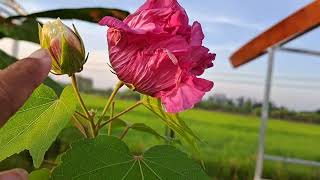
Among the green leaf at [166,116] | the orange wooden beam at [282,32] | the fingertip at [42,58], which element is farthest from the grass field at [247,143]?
the fingertip at [42,58]

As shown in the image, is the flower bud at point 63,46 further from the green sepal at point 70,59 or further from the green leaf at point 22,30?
the green leaf at point 22,30

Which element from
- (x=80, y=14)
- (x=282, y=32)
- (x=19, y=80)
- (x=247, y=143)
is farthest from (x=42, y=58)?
(x=247, y=143)

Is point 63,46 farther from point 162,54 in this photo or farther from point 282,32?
point 282,32

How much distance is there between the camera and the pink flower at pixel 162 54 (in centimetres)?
29

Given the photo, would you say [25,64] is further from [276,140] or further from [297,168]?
[276,140]

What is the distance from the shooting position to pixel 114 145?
311 millimetres

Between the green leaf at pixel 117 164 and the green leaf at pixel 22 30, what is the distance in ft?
1.56

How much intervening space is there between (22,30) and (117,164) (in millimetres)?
515

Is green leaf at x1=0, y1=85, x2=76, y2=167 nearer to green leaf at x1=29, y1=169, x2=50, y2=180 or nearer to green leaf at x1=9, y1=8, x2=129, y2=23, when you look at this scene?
green leaf at x1=29, y1=169, x2=50, y2=180

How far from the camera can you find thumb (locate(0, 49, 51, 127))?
23 centimetres

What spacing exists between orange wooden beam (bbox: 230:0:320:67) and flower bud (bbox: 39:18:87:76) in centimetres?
141

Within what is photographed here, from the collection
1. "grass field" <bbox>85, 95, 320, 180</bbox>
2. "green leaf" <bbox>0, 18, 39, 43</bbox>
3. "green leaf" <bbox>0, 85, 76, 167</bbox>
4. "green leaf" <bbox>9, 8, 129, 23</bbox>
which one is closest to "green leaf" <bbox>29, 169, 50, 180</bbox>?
"green leaf" <bbox>0, 85, 76, 167</bbox>

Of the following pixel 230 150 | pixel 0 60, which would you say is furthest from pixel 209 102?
pixel 0 60

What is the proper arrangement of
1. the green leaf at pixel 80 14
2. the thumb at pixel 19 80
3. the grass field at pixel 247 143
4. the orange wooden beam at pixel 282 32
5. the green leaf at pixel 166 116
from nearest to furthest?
the thumb at pixel 19 80, the green leaf at pixel 166 116, the green leaf at pixel 80 14, the orange wooden beam at pixel 282 32, the grass field at pixel 247 143
